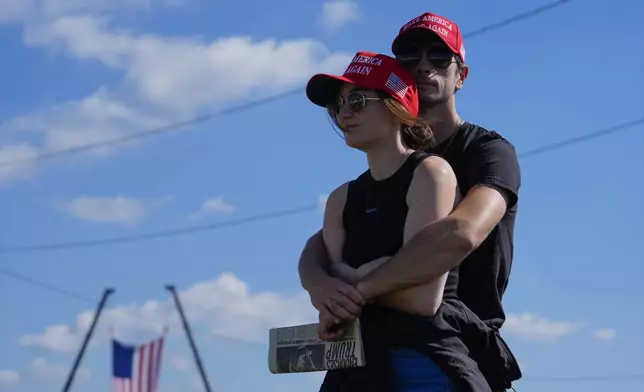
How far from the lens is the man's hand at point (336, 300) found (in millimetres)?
3102

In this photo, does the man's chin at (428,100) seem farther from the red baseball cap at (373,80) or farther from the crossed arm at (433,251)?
the crossed arm at (433,251)

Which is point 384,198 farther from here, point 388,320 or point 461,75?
point 461,75

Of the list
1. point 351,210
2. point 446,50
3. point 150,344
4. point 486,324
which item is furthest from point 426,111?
point 150,344

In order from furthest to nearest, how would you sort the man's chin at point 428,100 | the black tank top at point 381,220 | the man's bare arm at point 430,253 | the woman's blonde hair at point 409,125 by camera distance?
the man's chin at point 428,100 < the woman's blonde hair at point 409,125 < the black tank top at point 381,220 < the man's bare arm at point 430,253

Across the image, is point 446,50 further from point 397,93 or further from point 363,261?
point 363,261

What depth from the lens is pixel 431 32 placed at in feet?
12.1

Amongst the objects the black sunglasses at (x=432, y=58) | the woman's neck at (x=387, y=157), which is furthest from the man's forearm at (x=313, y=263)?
the black sunglasses at (x=432, y=58)

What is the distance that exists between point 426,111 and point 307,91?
398mm

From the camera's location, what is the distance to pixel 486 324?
3.35 metres

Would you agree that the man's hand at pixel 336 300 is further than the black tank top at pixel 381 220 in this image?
No

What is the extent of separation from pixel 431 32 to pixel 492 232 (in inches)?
27.3

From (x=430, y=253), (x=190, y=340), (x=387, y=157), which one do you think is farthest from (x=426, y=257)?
(x=190, y=340)

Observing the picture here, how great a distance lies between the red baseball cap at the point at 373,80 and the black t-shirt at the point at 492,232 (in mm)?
224

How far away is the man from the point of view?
3.04 m
